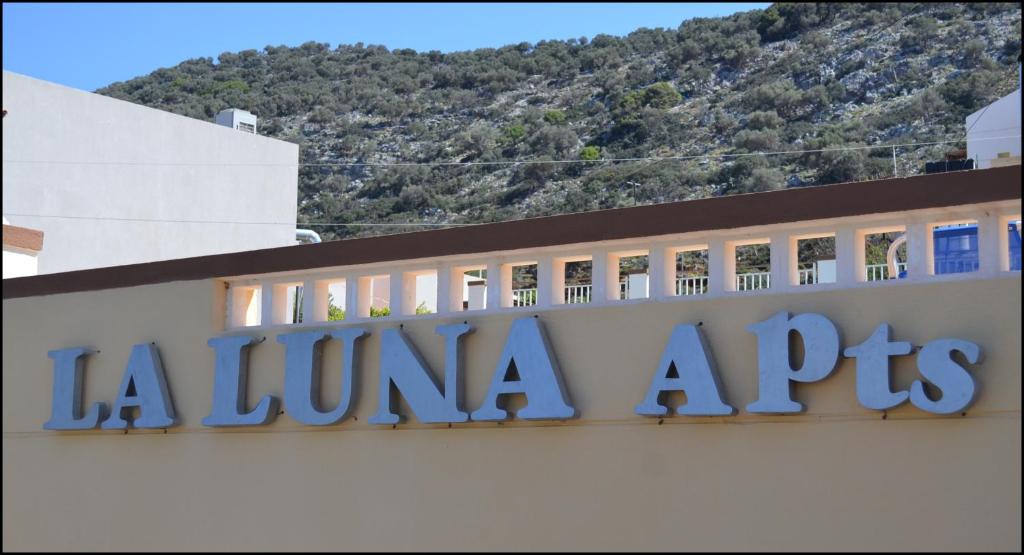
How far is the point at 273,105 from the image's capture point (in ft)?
183

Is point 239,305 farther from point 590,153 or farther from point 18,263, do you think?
point 590,153

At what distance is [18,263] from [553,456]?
8096 mm

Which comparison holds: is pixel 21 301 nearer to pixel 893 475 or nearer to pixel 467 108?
pixel 893 475

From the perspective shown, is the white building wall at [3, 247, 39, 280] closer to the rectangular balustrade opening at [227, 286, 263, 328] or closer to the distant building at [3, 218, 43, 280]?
the distant building at [3, 218, 43, 280]

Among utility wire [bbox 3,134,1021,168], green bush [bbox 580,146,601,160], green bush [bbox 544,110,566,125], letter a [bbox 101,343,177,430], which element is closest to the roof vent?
utility wire [bbox 3,134,1021,168]

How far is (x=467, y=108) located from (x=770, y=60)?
525 inches

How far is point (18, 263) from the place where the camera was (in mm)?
14391

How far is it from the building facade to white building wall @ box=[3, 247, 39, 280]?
2004mm

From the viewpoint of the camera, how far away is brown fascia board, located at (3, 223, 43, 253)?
46.2 feet

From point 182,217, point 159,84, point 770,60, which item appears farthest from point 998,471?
point 159,84

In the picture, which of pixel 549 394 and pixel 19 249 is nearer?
pixel 549 394

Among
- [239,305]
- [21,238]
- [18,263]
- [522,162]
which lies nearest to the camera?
[239,305]

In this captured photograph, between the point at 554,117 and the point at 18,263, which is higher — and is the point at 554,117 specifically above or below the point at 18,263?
above

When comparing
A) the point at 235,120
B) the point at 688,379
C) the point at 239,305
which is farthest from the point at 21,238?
the point at 235,120
